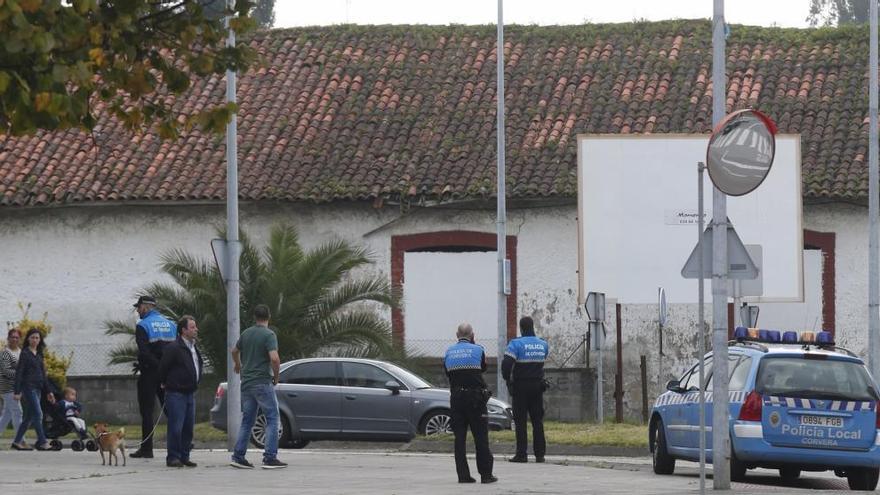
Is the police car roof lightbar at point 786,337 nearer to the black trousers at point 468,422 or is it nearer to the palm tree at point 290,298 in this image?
the black trousers at point 468,422

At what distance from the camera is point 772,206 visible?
33.4m

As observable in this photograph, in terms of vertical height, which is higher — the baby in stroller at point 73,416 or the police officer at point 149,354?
the police officer at point 149,354

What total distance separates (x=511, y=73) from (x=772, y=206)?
8.18 m

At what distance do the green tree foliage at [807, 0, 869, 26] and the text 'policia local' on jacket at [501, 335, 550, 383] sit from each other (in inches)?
2801

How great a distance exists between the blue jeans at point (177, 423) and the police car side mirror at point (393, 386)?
746 centimetres

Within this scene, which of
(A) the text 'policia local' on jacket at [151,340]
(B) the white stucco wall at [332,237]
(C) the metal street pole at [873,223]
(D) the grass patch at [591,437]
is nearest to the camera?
(A) the text 'policia local' on jacket at [151,340]

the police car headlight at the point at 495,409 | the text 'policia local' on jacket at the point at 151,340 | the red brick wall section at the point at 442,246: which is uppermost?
the red brick wall section at the point at 442,246

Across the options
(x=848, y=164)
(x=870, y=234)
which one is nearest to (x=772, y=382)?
(x=870, y=234)

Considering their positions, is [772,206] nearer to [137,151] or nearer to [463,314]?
[463,314]

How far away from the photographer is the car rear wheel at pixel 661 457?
2053 centimetres

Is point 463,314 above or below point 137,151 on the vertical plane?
below

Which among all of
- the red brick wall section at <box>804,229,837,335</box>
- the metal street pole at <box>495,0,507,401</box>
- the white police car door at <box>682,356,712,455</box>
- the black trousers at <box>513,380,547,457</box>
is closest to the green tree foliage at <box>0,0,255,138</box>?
the white police car door at <box>682,356,712,455</box>

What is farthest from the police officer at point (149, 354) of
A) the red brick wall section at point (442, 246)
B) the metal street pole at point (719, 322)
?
the red brick wall section at point (442, 246)

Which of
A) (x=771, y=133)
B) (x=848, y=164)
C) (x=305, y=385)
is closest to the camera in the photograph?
(x=771, y=133)
